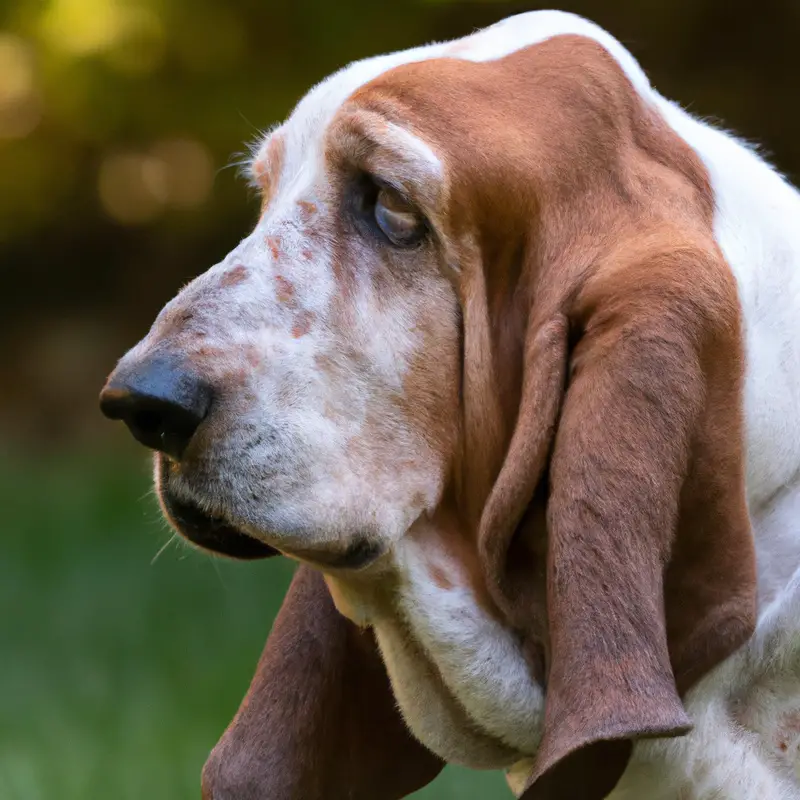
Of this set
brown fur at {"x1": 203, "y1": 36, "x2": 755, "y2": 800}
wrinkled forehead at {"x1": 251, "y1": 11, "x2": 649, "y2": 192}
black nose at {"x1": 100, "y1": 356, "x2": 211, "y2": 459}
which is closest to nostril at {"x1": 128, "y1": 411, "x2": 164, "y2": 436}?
black nose at {"x1": 100, "y1": 356, "x2": 211, "y2": 459}

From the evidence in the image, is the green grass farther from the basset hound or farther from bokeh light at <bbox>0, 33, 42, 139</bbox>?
bokeh light at <bbox>0, 33, 42, 139</bbox>

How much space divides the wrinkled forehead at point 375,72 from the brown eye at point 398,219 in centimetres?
16

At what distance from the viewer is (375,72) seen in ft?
9.07

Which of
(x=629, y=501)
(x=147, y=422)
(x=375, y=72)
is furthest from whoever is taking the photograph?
(x=375, y=72)

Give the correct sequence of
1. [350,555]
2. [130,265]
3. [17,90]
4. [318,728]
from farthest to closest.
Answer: [130,265] → [17,90] → [318,728] → [350,555]

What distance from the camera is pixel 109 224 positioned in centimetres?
1128

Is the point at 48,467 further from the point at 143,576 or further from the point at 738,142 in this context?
the point at 738,142

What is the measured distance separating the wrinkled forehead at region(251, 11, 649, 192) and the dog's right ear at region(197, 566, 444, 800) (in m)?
0.93

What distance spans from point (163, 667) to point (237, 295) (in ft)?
13.0

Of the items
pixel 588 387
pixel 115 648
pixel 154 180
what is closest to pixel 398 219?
pixel 588 387

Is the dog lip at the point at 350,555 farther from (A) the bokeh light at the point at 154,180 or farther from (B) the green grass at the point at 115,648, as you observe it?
(A) the bokeh light at the point at 154,180

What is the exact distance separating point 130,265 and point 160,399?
9.33 m

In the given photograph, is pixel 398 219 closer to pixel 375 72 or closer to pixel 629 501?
pixel 375 72

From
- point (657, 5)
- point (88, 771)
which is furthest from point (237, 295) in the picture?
point (657, 5)
